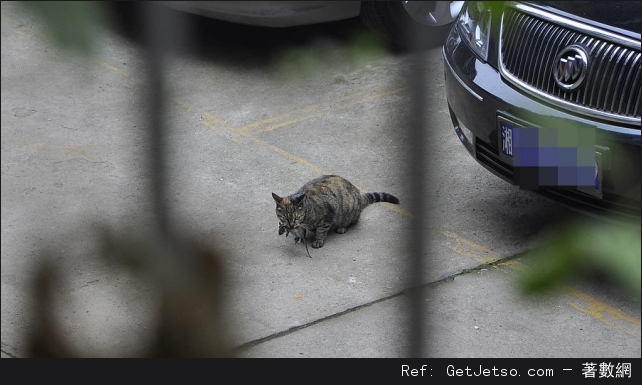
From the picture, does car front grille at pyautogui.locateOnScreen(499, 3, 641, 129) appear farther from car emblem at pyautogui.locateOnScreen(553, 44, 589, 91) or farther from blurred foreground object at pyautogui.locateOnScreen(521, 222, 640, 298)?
blurred foreground object at pyautogui.locateOnScreen(521, 222, 640, 298)

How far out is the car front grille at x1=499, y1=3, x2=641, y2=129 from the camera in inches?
144

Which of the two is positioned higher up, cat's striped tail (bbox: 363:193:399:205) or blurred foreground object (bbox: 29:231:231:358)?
blurred foreground object (bbox: 29:231:231:358)

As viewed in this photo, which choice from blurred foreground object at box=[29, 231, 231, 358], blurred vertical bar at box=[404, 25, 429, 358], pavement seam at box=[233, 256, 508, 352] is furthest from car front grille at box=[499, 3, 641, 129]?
blurred foreground object at box=[29, 231, 231, 358]

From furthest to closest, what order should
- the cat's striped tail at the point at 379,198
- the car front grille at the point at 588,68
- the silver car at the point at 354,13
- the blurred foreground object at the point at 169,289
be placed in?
1. the cat's striped tail at the point at 379,198
2. the car front grille at the point at 588,68
3. the silver car at the point at 354,13
4. the blurred foreground object at the point at 169,289

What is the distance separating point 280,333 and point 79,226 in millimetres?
2288

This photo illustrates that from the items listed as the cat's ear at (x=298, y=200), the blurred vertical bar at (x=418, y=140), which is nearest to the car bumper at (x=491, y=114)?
the cat's ear at (x=298, y=200)

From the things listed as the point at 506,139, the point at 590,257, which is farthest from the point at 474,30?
the point at 590,257

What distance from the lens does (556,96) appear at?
3.87 m

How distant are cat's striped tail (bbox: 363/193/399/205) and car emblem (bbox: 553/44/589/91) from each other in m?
1.46

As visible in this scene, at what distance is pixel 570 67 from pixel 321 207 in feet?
5.09

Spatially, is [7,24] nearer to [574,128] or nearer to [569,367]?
[574,128]

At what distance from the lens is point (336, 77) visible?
686cm

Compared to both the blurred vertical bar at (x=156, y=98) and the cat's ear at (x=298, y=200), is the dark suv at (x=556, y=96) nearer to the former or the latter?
the blurred vertical bar at (x=156, y=98)

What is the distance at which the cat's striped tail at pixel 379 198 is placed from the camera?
5.30 m
